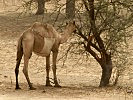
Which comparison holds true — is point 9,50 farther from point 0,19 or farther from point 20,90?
point 20,90

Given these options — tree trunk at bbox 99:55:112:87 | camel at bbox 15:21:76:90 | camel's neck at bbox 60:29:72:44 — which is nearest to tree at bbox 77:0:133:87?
tree trunk at bbox 99:55:112:87

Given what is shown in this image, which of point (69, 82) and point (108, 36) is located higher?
point (108, 36)

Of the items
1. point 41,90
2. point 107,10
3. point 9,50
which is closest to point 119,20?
point 107,10

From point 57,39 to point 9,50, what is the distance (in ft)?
29.3

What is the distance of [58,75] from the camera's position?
1659cm

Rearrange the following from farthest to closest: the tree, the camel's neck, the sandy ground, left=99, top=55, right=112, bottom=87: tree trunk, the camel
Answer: left=99, top=55, right=112, bottom=87: tree trunk, the camel's neck, the tree, the camel, the sandy ground

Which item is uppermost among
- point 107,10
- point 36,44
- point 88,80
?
point 107,10

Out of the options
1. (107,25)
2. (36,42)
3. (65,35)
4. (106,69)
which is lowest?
(106,69)

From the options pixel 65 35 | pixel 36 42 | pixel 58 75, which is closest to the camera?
pixel 36 42

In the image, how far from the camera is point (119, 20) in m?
12.9

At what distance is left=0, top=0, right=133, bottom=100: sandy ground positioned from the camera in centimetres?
1098

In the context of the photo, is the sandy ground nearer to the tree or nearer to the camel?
the camel

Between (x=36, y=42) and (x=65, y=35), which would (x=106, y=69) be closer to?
(x=65, y=35)

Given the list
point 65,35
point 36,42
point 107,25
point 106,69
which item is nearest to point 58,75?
point 106,69
